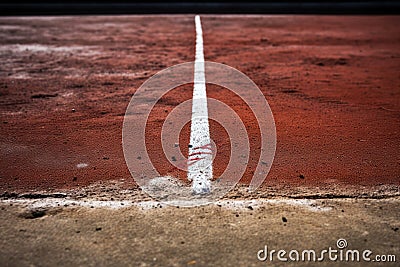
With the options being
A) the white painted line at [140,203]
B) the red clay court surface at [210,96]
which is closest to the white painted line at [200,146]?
the red clay court surface at [210,96]

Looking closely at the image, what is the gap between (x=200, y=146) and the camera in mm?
4730

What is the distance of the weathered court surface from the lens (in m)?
3.15

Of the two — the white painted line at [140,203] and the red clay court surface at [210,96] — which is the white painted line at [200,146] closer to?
the red clay court surface at [210,96]

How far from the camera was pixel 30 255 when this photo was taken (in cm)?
302

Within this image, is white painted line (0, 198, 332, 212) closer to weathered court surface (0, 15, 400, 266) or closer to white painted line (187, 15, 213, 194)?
weathered court surface (0, 15, 400, 266)

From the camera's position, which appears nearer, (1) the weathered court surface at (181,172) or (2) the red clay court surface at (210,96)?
(1) the weathered court surface at (181,172)

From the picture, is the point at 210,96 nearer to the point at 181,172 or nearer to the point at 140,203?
the point at 181,172

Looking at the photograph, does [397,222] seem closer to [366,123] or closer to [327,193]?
[327,193]

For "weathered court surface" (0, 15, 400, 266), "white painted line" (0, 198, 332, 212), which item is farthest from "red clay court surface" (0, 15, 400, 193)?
"white painted line" (0, 198, 332, 212)

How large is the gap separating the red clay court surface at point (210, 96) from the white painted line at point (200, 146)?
10cm

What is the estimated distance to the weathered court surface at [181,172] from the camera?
3.15m

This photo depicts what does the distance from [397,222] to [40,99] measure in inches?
201

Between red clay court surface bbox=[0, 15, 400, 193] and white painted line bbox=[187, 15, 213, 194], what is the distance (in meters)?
0.10
